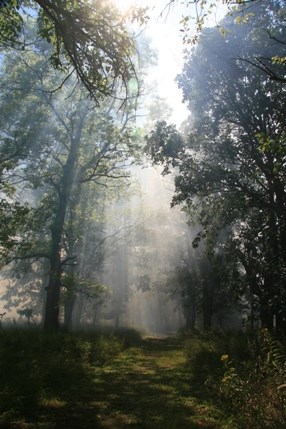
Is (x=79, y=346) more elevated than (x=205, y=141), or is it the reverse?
(x=205, y=141)

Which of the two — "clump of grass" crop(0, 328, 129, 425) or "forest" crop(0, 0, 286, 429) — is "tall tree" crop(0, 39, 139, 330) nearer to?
"forest" crop(0, 0, 286, 429)

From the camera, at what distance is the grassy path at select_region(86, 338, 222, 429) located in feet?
19.4

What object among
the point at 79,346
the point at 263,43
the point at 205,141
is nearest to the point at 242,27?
the point at 263,43

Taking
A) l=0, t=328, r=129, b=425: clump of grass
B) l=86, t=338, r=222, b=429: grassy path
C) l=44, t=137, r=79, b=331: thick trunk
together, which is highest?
l=44, t=137, r=79, b=331: thick trunk

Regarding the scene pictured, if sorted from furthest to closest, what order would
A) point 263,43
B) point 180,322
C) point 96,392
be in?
point 180,322 < point 263,43 < point 96,392

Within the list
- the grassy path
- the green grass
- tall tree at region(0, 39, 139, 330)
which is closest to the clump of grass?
the green grass

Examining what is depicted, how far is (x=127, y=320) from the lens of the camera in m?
57.3

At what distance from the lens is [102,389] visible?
8344 mm

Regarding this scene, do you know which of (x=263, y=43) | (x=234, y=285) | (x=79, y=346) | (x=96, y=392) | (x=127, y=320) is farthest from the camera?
(x=127, y=320)

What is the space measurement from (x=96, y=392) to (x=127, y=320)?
5103 centimetres

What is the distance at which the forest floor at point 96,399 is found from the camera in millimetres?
5695

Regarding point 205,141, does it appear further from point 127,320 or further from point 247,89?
point 127,320

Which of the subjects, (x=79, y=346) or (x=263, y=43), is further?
(x=263, y=43)

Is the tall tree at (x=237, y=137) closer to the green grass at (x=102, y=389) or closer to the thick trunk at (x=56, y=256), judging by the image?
the green grass at (x=102, y=389)
